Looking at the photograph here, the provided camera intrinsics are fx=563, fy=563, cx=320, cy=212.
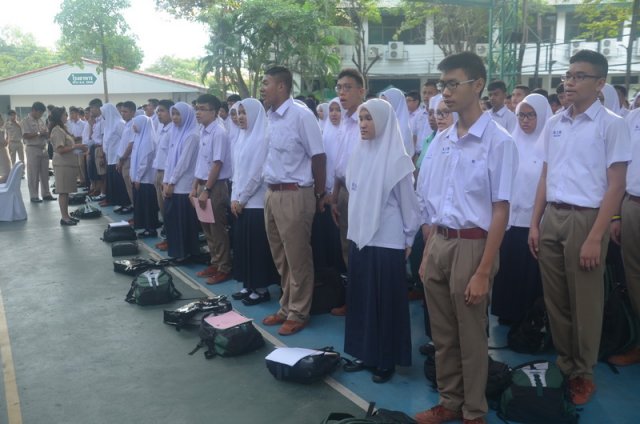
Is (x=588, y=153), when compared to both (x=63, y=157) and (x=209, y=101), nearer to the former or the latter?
(x=209, y=101)

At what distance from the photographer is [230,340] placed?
4027mm

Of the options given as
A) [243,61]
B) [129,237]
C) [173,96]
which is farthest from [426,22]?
[129,237]

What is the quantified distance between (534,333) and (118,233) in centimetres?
571

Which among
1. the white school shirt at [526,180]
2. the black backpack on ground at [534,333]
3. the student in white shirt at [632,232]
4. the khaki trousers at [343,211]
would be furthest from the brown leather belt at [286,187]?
the student in white shirt at [632,232]

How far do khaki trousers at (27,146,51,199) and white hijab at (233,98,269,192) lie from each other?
751 cm

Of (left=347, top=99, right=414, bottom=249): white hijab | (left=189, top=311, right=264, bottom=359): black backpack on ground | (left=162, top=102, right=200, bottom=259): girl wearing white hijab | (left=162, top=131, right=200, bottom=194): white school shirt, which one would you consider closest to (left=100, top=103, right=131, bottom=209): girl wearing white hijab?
(left=162, top=102, right=200, bottom=259): girl wearing white hijab

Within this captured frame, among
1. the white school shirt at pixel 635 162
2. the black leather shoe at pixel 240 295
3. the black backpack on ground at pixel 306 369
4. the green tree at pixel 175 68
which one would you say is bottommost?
the black leather shoe at pixel 240 295

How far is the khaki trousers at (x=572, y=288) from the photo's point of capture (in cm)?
317

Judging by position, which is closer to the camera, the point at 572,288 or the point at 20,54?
the point at 572,288

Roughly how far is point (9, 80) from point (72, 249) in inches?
1184

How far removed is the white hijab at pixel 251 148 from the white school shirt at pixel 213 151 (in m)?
0.84

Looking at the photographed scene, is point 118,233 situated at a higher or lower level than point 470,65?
lower

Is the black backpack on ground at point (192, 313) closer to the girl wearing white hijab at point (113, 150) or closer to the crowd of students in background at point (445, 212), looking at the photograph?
the crowd of students in background at point (445, 212)

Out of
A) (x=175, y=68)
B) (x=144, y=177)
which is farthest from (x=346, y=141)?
(x=175, y=68)
